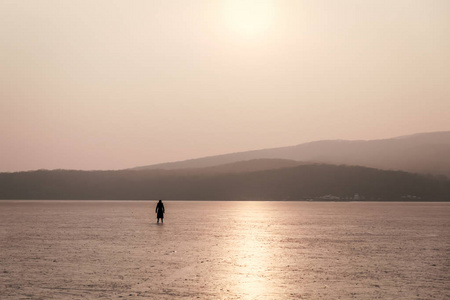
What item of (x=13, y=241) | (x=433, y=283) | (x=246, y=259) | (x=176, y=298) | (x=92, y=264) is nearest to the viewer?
(x=176, y=298)

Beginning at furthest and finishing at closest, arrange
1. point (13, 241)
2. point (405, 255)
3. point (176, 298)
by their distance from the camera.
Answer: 1. point (13, 241)
2. point (405, 255)
3. point (176, 298)

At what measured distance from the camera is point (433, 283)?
18.5 metres

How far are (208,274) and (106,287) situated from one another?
4285 mm

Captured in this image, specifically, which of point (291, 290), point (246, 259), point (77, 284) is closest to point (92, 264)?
point (77, 284)

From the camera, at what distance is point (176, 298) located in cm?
1542

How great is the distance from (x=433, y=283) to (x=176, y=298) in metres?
8.97

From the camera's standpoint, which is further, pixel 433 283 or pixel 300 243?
pixel 300 243

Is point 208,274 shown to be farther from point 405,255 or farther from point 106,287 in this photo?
point 405,255

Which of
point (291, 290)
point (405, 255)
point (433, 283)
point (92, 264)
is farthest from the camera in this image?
point (405, 255)

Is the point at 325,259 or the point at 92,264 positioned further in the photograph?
the point at 325,259

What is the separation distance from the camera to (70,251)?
2777 cm

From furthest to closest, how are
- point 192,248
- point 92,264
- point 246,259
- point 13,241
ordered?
point 13,241, point 192,248, point 246,259, point 92,264

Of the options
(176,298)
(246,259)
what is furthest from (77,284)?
(246,259)

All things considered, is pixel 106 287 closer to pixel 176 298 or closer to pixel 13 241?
pixel 176 298
